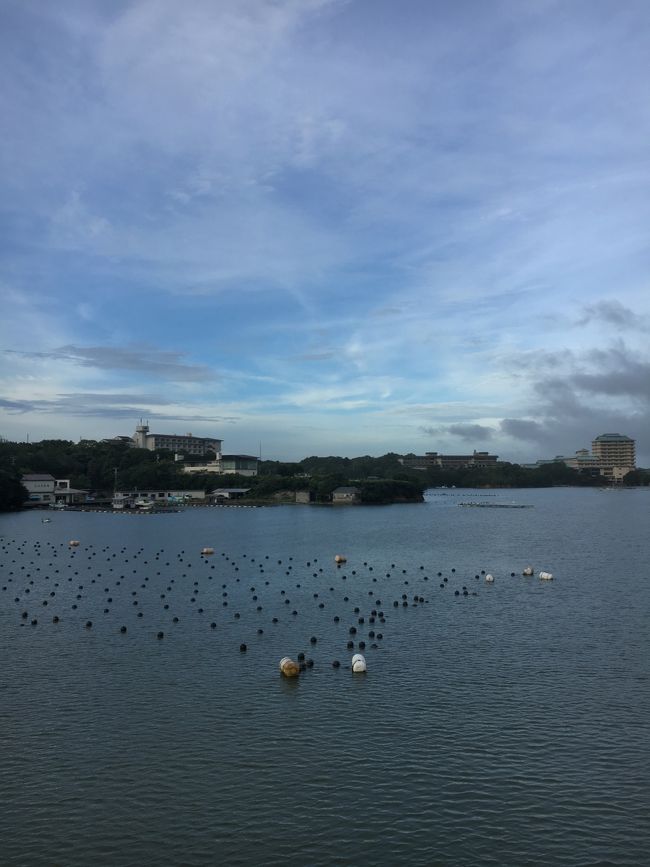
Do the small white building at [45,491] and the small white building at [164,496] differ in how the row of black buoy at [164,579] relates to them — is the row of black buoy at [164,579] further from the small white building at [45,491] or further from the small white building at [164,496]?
the small white building at [164,496]

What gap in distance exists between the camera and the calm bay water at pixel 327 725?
57.7 ft

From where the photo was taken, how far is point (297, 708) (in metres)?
26.3

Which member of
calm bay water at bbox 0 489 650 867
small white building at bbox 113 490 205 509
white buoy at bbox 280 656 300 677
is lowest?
calm bay water at bbox 0 489 650 867

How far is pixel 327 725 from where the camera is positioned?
24688mm

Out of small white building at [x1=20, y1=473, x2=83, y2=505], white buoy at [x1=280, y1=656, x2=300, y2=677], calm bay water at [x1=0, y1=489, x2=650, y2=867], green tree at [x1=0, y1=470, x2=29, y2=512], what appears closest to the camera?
calm bay water at [x1=0, y1=489, x2=650, y2=867]

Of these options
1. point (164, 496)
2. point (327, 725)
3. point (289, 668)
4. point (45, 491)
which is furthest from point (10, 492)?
point (327, 725)

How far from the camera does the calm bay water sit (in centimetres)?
1758

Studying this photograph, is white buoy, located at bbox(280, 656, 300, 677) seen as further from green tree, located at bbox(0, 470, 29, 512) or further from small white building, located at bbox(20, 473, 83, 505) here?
small white building, located at bbox(20, 473, 83, 505)

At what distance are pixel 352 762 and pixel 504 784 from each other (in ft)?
15.0

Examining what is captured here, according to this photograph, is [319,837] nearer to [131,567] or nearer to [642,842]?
[642,842]

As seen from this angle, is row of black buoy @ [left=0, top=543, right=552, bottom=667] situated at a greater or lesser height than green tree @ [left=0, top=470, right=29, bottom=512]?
lesser

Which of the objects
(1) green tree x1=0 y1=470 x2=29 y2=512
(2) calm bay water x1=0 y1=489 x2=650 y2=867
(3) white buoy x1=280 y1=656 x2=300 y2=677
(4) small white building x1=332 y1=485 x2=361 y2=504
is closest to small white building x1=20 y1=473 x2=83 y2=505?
(1) green tree x1=0 y1=470 x2=29 y2=512

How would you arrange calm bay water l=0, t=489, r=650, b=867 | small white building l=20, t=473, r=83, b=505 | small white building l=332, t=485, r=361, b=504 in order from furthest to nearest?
small white building l=332, t=485, r=361, b=504, small white building l=20, t=473, r=83, b=505, calm bay water l=0, t=489, r=650, b=867

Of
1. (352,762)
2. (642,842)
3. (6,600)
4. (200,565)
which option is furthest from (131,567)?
(642,842)
